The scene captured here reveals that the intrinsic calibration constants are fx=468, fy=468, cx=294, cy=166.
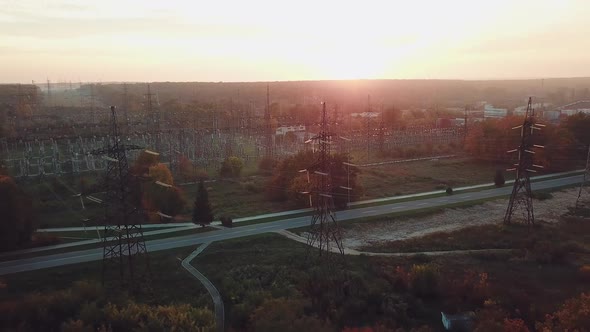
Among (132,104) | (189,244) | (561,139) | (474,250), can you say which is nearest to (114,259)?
(189,244)

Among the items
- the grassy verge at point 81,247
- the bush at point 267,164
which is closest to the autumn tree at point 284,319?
the grassy verge at point 81,247

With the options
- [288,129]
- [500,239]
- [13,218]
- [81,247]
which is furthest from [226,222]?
[288,129]

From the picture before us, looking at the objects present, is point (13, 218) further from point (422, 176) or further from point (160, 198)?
point (422, 176)

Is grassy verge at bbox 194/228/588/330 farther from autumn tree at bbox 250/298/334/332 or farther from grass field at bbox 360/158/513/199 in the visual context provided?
grass field at bbox 360/158/513/199

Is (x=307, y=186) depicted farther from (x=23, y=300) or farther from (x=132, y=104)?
(x=132, y=104)

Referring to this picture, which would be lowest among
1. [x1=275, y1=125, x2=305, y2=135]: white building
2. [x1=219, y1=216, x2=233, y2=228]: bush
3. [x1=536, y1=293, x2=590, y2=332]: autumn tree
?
[x1=219, y1=216, x2=233, y2=228]: bush

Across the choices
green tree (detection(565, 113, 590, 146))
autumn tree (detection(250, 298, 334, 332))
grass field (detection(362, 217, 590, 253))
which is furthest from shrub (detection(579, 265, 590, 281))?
green tree (detection(565, 113, 590, 146))
